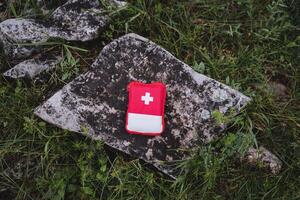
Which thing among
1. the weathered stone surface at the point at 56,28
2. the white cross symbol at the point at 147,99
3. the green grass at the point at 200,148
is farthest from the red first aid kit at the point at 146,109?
the weathered stone surface at the point at 56,28

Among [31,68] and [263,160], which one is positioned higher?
[31,68]

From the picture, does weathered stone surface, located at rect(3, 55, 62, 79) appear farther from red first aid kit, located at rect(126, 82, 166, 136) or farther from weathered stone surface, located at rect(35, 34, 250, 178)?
red first aid kit, located at rect(126, 82, 166, 136)

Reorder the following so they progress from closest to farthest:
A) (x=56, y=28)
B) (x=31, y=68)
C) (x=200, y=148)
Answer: (x=200, y=148) < (x=31, y=68) < (x=56, y=28)

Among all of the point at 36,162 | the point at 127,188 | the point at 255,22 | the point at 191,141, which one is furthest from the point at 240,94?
the point at 36,162

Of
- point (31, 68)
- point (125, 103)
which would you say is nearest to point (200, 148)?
point (125, 103)

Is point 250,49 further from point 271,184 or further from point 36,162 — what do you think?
point 36,162

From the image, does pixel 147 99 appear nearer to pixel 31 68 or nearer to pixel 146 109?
pixel 146 109

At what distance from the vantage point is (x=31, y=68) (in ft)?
11.0

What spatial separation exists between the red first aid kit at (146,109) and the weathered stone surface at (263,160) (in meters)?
0.69

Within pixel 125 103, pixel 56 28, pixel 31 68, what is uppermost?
pixel 56 28

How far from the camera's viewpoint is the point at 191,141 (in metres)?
3.12

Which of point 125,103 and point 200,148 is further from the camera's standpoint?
point 125,103

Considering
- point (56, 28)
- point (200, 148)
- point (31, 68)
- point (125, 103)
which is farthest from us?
point (56, 28)

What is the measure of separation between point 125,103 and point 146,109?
18cm
